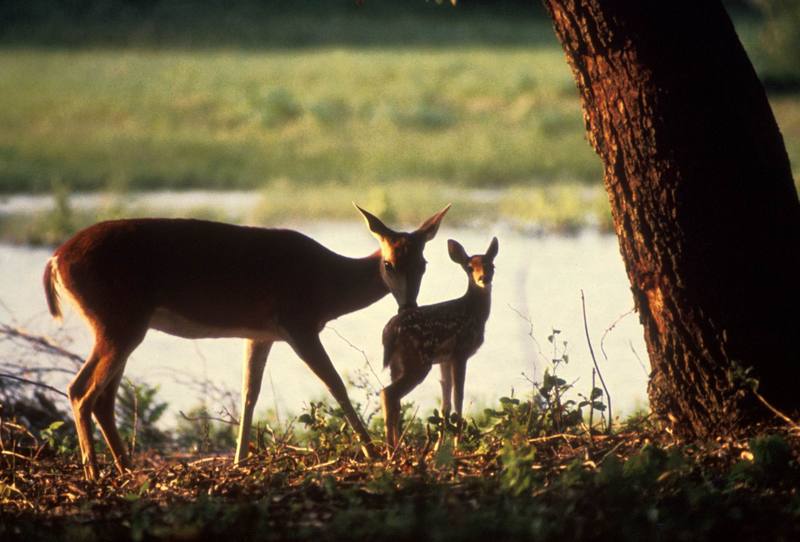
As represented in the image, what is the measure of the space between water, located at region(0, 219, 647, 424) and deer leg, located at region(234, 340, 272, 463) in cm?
96

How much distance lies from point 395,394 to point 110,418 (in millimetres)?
1486

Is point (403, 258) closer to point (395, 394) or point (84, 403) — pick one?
point (395, 394)

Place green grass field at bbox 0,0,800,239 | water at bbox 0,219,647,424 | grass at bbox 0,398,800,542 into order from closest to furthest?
grass at bbox 0,398,800,542 → water at bbox 0,219,647,424 → green grass field at bbox 0,0,800,239

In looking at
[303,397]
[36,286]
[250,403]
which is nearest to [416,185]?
[36,286]

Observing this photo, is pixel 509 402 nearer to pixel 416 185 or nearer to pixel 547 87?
pixel 416 185

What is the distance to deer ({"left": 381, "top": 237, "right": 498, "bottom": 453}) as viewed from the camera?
736cm

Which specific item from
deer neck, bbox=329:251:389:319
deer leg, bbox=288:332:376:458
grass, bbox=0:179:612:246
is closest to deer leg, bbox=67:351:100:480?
deer leg, bbox=288:332:376:458

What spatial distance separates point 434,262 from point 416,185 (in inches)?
150

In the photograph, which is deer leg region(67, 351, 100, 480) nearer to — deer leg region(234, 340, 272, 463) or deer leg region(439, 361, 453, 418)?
deer leg region(234, 340, 272, 463)

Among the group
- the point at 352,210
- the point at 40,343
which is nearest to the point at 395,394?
the point at 40,343

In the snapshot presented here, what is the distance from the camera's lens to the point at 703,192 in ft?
23.4

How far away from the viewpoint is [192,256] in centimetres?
775

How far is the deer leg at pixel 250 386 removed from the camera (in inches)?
309

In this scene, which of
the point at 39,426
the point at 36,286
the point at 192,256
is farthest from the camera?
the point at 36,286
